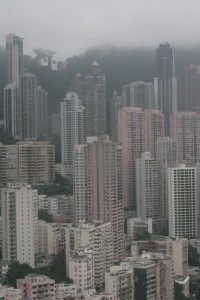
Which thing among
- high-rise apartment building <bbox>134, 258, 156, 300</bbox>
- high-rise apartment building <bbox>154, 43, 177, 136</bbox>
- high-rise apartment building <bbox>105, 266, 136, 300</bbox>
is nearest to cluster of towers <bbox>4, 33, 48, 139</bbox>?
high-rise apartment building <bbox>154, 43, 177, 136</bbox>

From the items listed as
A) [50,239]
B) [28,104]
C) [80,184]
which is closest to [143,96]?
[28,104]

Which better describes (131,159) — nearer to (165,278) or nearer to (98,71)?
(98,71)

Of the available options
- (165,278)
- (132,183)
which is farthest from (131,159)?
(165,278)

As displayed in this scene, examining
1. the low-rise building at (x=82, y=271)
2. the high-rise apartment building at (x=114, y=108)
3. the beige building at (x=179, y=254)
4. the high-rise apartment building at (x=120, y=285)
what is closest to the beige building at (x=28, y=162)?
the high-rise apartment building at (x=114, y=108)

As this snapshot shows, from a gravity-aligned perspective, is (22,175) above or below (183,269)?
above

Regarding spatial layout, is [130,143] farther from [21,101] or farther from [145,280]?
[145,280]
